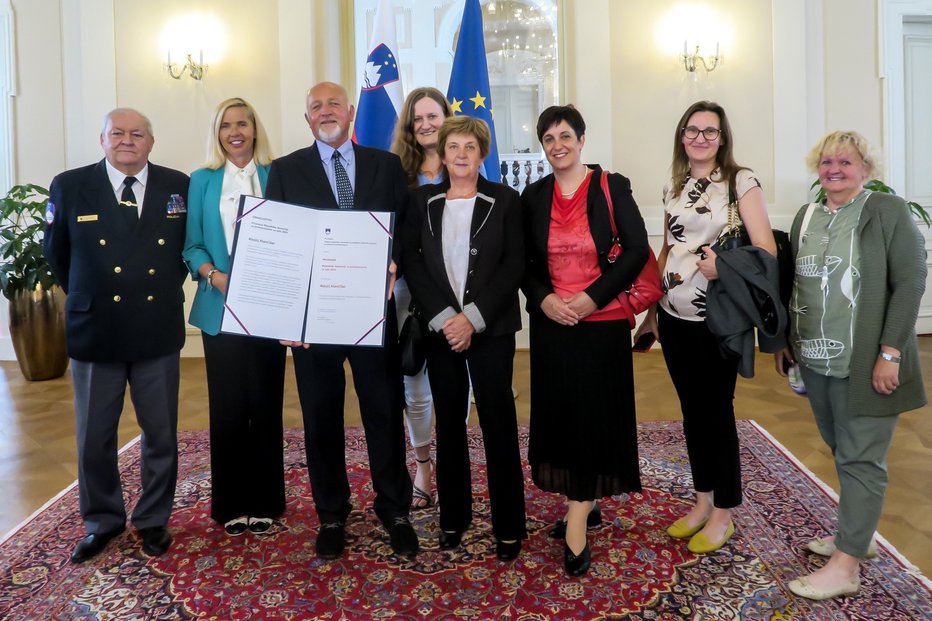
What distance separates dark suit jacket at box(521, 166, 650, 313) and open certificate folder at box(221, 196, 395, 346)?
1.65ft

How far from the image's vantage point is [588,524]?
2633 millimetres

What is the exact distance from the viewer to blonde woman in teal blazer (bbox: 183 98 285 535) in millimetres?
2475

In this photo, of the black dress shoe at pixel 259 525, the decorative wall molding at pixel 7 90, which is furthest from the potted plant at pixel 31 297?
the black dress shoe at pixel 259 525

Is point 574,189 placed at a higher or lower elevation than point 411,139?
lower

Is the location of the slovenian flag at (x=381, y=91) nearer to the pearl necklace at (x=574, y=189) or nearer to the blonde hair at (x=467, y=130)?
the blonde hair at (x=467, y=130)

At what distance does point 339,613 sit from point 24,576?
120cm

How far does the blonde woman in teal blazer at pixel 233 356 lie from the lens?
8.12 ft

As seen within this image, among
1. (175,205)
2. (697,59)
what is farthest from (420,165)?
(697,59)

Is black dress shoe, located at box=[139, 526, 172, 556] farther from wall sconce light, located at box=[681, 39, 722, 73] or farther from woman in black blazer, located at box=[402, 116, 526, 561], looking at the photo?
wall sconce light, located at box=[681, 39, 722, 73]

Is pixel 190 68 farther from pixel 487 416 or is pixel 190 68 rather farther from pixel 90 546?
pixel 487 416

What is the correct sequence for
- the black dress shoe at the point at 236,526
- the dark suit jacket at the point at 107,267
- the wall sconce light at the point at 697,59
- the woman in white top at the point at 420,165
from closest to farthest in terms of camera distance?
the dark suit jacket at the point at 107,267, the black dress shoe at the point at 236,526, the woman in white top at the point at 420,165, the wall sconce light at the point at 697,59

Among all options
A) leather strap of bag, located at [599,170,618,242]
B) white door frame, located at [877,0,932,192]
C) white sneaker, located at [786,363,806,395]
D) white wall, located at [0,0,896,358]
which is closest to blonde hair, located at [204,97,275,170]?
leather strap of bag, located at [599,170,618,242]

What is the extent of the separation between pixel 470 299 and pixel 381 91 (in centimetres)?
262

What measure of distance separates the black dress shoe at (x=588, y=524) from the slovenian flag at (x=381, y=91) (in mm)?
2643
